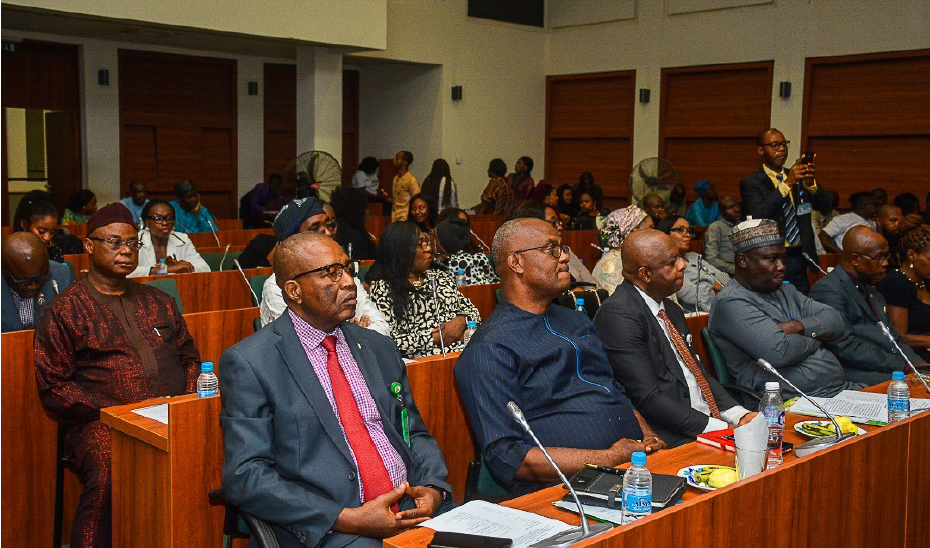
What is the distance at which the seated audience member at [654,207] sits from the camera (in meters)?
9.78

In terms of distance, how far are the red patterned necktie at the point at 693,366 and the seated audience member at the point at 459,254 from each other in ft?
7.63

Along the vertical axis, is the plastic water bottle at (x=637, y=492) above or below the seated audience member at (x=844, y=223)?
below

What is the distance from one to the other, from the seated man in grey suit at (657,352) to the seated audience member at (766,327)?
39cm

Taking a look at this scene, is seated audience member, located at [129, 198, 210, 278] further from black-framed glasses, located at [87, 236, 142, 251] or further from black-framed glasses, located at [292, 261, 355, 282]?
black-framed glasses, located at [292, 261, 355, 282]

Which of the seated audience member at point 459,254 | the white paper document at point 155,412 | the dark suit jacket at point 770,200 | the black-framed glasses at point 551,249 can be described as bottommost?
the white paper document at point 155,412

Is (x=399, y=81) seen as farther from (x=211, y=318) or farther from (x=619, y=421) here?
(x=619, y=421)

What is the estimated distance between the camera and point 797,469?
2.18 metres

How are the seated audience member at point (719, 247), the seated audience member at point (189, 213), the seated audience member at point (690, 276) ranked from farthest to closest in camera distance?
the seated audience member at point (189, 213), the seated audience member at point (719, 247), the seated audience member at point (690, 276)

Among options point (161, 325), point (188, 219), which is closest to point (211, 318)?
point (161, 325)

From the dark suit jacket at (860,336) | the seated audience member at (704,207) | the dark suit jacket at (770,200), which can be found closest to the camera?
the dark suit jacket at (860,336)

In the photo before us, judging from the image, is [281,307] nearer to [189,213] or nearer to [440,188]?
[189,213]

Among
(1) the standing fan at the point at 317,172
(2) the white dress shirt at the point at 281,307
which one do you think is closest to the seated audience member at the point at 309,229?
(2) the white dress shirt at the point at 281,307

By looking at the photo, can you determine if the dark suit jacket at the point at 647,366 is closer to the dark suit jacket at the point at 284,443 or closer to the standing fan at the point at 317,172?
the dark suit jacket at the point at 284,443

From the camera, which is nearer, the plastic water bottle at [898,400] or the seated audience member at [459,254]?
the plastic water bottle at [898,400]
